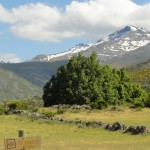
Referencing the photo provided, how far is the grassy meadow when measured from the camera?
33.0 m

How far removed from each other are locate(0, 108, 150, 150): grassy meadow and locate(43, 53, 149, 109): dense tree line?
1279 centimetres

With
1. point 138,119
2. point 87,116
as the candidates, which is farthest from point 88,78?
point 138,119

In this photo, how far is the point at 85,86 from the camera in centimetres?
8131

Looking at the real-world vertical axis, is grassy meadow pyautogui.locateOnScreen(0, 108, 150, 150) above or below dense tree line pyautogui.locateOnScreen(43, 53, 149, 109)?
below

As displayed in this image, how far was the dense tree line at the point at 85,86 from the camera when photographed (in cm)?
8100

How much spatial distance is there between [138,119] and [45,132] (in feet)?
55.8

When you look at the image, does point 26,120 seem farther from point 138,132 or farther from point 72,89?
point 72,89

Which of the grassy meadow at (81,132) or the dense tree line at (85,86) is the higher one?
the dense tree line at (85,86)

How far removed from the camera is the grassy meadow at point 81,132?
33.0m

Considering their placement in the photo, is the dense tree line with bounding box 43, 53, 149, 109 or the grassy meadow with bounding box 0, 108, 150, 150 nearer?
the grassy meadow with bounding box 0, 108, 150, 150

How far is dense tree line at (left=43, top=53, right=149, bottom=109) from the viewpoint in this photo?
8100 centimetres

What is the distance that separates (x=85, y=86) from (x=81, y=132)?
124 feet

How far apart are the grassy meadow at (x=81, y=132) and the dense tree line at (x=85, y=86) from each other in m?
12.8

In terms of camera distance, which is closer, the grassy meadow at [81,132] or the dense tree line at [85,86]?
the grassy meadow at [81,132]
